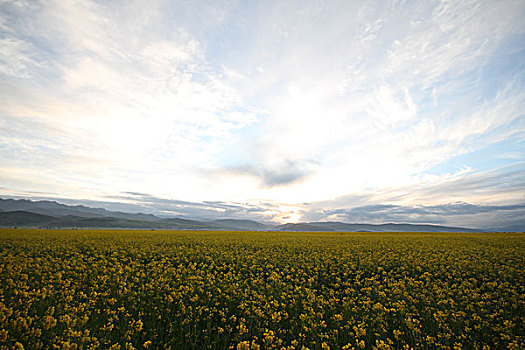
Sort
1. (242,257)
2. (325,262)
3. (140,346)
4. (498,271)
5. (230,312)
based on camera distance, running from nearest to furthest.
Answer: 1. (140,346)
2. (230,312)
3. (498,271)
4. (325,262)
5. (242,257)

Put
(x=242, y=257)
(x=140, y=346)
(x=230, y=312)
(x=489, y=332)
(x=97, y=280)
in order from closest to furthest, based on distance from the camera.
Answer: (x=140, y=346) → (x=489, y=332) → (x=230, y=312) → (x=97, y=280) → (x=242, y=257)

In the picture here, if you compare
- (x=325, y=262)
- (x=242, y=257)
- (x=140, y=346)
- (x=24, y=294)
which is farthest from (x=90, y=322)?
(x=325, y=262)

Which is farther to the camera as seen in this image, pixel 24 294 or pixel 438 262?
pixel 438 262

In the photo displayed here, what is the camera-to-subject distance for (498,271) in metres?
11.9

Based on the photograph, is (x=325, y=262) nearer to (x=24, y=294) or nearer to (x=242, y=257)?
(x=242, y=257)

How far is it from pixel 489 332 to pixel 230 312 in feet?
25.2

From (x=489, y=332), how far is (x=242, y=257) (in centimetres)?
1184

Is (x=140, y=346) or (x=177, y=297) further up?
(x=177, y=297)

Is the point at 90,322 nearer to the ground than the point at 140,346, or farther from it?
farther from it

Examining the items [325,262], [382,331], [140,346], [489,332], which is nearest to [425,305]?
[489,332]

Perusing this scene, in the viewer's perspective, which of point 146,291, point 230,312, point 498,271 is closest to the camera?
point 230,312

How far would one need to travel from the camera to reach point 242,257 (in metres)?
15.6

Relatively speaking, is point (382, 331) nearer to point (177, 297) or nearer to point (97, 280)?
point (177, 297)

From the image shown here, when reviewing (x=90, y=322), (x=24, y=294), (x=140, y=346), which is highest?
(x=24, y=294)
